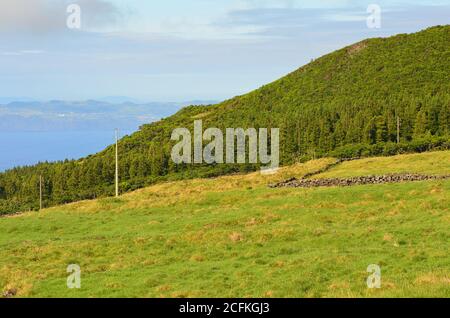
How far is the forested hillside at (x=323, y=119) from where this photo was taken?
97750 mm

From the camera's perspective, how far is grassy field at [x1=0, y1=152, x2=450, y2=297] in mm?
20594

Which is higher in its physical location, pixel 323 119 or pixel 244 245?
pixel 323 119

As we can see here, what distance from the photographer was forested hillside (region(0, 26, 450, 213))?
9775 centimetres

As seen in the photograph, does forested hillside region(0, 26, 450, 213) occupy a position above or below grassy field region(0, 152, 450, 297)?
above

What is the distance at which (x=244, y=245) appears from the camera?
93.5 feet

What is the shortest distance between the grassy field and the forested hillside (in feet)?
143

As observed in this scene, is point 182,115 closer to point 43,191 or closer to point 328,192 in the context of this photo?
point 43,191

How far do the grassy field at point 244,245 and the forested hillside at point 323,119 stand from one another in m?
43.5

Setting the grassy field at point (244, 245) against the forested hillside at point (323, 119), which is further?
the forested hillside at point (323, 119)

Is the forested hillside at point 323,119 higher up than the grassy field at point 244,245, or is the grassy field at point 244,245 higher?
the forested hillside at point 323,119

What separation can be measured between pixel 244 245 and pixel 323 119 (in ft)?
277

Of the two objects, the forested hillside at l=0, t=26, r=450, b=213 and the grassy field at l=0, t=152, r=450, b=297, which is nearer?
the grassy field at l=0, t=152, r=450, b=297
